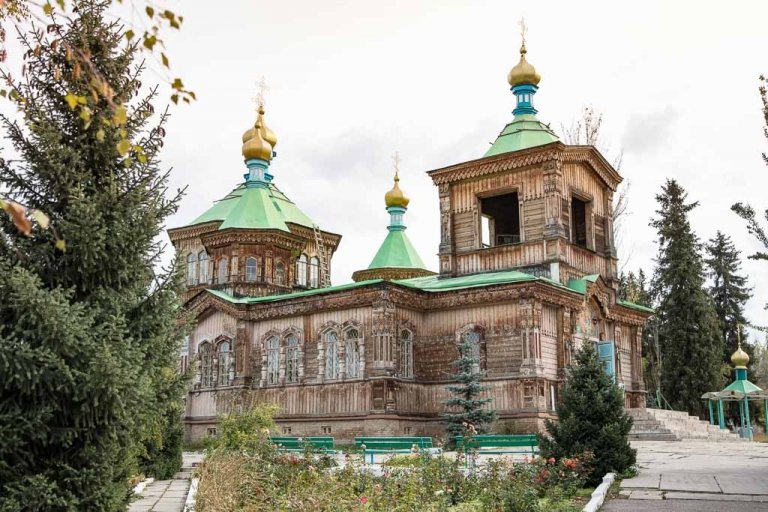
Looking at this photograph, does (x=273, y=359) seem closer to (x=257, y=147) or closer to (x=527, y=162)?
(x=527, y=162)

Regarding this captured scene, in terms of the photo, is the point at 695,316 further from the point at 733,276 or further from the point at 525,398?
the point at 525,398

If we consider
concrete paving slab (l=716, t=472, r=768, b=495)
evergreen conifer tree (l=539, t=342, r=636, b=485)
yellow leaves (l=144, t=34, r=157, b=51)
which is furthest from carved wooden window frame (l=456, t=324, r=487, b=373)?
yellow leaves (l=144, t=34, r=157, b=51)

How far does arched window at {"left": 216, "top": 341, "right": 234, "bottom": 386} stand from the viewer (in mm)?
26625

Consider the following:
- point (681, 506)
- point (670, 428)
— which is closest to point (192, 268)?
point (670, 428)

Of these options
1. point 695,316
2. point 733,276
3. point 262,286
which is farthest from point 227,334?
point 733,276

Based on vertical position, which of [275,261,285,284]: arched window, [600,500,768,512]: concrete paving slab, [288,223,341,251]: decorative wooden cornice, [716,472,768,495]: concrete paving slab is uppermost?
[288,223,341,251]: decorative wooden cornice

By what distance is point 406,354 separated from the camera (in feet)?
77.4

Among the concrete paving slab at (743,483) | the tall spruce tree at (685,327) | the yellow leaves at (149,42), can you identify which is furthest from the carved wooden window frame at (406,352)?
the yellow leaves at (149,42)

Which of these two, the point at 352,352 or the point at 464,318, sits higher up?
the point at 464,318

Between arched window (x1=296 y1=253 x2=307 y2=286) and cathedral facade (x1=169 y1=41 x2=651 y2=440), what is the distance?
329 centimetres

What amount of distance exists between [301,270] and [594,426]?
73.6ft

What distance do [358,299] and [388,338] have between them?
64.0 inches

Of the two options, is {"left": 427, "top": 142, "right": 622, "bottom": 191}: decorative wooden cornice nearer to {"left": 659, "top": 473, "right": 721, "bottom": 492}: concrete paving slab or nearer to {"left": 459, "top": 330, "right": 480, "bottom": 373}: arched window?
{"left": 459, "top": 330, "right": 480, "bottom": 373}: arched window

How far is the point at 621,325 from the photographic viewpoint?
27188 millimetres
